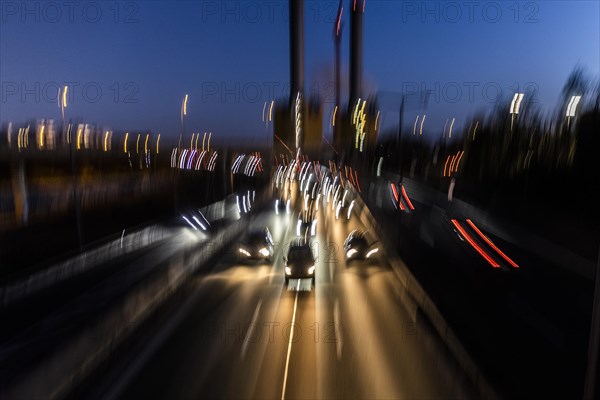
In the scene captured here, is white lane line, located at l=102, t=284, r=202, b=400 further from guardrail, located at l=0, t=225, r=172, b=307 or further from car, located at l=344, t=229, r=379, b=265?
car, located at l=344, t=229, r=379, b=265

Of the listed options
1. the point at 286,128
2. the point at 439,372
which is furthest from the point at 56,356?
the point at 286,128

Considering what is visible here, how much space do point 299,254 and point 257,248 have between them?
3238 millimetres

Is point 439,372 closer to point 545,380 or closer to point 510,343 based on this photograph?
point 545,380

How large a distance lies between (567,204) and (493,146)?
28.0 ft

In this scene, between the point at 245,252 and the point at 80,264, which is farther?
the point at 245,252

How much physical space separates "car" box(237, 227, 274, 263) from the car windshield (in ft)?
9.26

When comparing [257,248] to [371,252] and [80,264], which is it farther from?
[80,264]

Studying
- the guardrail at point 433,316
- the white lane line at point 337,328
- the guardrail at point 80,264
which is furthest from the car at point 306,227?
the white lane line at point 337,328

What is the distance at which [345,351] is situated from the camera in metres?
7.86

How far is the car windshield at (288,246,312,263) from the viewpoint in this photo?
13.0 metres

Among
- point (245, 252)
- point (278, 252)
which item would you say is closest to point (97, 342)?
point (245, 252)

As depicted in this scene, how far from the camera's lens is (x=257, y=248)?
52.5ft

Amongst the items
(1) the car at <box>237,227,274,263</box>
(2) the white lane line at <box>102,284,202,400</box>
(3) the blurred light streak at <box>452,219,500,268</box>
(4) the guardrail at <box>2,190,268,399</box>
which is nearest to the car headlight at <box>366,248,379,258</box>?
(1) the car at <box>237,227,274,263</box>

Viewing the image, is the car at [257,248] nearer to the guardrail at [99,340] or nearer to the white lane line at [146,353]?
the guardrail at [99,340]
